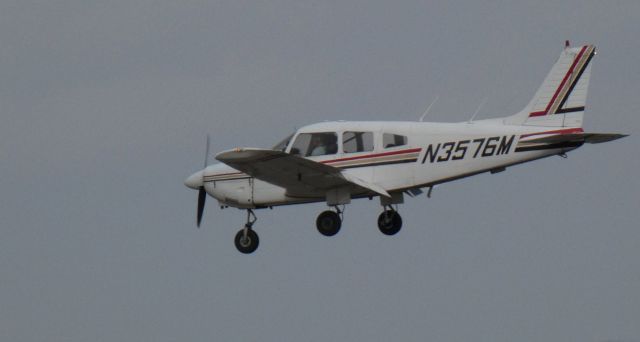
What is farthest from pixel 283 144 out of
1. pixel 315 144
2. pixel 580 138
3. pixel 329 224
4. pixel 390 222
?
pixel 580 138

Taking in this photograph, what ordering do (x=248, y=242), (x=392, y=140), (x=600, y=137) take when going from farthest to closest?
(x=248, y=242)
(x=392, y=140)
(x=600, y=137)

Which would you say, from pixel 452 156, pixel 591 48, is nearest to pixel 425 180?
pixel 452 156

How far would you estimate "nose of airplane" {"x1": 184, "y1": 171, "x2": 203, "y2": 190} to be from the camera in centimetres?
5338

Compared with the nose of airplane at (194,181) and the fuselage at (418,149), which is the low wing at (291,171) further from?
the nose of airplane at (194,181)

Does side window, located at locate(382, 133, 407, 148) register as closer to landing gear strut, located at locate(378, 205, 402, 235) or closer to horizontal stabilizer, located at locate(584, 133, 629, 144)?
landing gear strut, located at locate(378, 205, 402, 235)

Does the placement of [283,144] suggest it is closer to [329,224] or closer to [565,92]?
[329,224]

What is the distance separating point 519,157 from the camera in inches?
1980

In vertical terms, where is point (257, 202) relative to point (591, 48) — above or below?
below

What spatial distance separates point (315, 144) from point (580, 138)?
18.1 feet

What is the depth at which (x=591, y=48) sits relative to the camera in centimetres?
5053

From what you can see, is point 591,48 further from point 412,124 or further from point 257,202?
point 257,202

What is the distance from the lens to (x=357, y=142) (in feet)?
168

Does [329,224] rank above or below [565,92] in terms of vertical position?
below

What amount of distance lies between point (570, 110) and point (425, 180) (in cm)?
324
